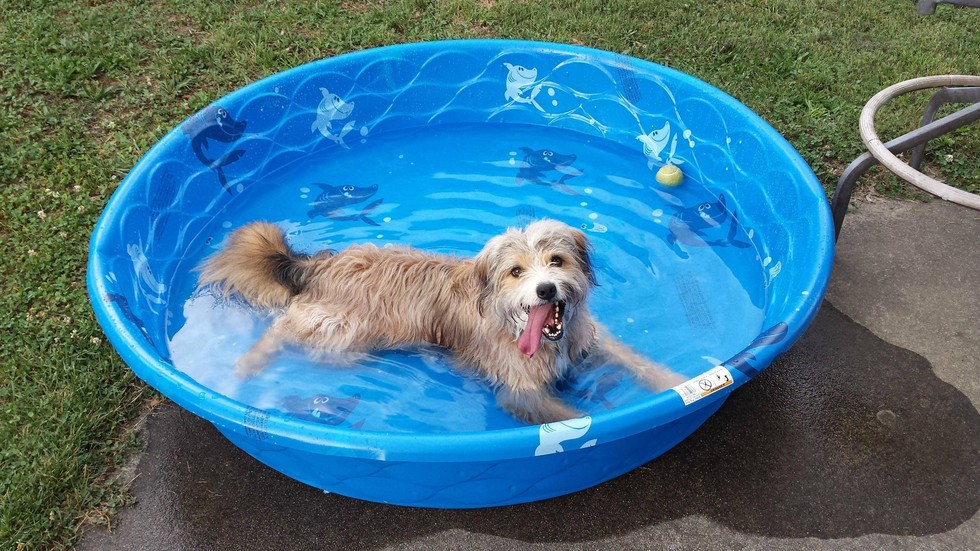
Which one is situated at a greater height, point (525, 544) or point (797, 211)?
point (797, 211)

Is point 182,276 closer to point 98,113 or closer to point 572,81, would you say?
point 98,113

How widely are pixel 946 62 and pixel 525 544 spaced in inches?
274

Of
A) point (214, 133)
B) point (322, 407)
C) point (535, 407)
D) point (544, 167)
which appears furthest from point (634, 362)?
point (214, 133)

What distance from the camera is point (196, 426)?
4500 mm

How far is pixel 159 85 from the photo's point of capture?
7.26m

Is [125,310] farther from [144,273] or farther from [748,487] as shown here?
[748,487]

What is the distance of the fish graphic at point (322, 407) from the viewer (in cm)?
454

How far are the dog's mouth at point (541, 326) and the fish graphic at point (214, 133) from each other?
3382 mm

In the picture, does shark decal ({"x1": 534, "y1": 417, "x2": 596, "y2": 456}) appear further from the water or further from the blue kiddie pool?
the water

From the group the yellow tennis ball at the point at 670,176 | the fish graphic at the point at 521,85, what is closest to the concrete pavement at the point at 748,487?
the yellow tennis ball at the point at 670,176

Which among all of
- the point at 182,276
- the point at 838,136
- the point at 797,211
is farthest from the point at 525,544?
the point at 838,136

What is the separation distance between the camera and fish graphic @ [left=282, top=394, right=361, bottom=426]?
14.9ft

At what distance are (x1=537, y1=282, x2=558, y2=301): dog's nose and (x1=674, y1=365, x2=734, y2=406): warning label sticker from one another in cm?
77

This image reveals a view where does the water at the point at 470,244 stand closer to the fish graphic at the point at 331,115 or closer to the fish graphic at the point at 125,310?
the fish graphic at the point at 331,115
